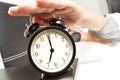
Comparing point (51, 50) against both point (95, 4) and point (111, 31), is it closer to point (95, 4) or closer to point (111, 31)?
point (111, 31)

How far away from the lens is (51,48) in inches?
20.4

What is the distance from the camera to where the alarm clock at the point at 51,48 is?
0.51 metres

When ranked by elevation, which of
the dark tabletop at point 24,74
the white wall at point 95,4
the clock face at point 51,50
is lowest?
the white wall at point 95,4

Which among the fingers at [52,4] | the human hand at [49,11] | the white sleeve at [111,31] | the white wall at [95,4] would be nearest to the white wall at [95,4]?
the white wall at [95,4]

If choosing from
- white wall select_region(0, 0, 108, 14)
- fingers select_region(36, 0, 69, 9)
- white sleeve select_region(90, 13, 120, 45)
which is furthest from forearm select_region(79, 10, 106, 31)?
white wall select_region(0, 0, 108, 14)

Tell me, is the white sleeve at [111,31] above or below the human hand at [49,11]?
below

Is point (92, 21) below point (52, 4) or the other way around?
below

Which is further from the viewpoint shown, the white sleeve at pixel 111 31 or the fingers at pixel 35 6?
the white sleeve at pixel 111 31

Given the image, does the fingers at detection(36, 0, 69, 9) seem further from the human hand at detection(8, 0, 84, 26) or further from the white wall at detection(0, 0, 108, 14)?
the white wall at detection(0, 0, 108, 14)

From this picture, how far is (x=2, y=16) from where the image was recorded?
32.8 inches

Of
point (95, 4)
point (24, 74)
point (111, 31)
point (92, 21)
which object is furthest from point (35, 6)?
point (95, 4)

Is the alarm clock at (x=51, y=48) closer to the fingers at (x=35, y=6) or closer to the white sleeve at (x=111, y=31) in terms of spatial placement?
the fingers at (x=35, y=6)

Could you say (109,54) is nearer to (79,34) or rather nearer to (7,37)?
(79,34)

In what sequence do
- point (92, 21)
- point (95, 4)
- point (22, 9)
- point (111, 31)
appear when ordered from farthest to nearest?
point (95, 4) → point (111, 31) → point (92, 21) → point (22, 9)
